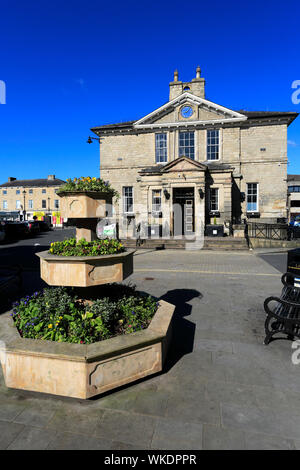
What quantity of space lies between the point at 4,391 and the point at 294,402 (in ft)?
13.0

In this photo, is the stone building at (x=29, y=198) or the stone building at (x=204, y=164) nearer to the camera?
the stone building at (x=204, y=164)

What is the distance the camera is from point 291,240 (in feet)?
64.4

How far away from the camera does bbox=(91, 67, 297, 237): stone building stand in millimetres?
22672

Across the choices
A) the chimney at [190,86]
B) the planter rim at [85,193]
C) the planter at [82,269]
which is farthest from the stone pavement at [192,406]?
the chimney at [190,86]

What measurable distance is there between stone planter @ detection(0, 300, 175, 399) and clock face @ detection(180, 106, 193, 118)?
24.8m

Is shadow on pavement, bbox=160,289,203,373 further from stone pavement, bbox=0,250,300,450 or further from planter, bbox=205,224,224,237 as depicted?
planter, bbox=205,224,224,237

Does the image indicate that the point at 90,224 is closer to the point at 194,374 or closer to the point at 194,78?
the point at 194,374

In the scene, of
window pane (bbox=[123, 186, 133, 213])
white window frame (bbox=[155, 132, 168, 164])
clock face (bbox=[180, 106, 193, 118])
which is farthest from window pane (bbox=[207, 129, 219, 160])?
window pane (bbox=[123, 186, 133, 213])

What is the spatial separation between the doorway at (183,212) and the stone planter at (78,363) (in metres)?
19.7

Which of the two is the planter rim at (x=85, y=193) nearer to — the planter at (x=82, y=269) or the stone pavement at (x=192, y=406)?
the planter at (x=82, y=269)

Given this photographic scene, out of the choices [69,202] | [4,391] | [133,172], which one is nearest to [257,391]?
[4,391]

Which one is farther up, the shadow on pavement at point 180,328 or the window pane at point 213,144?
the window pane at point 213,144

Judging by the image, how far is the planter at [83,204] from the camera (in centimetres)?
480
